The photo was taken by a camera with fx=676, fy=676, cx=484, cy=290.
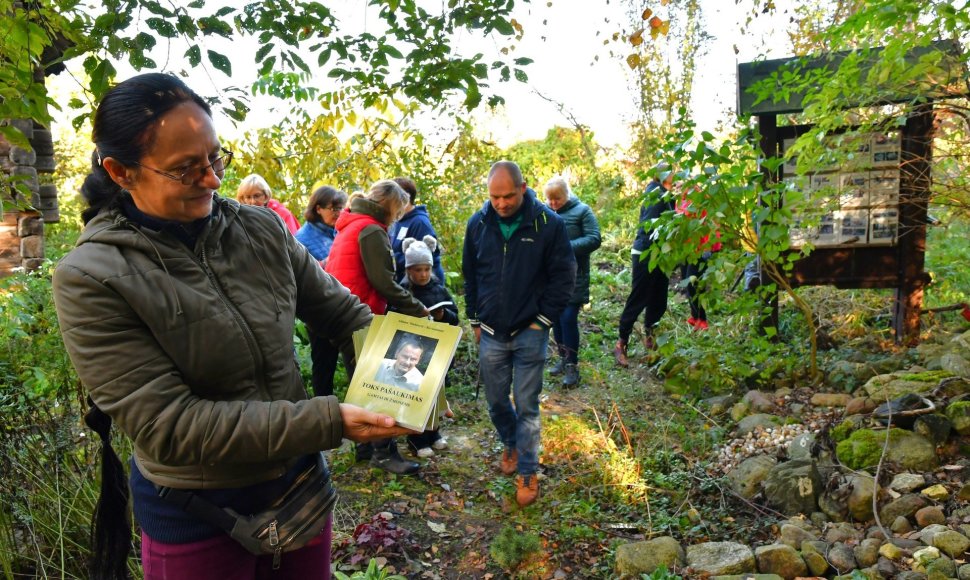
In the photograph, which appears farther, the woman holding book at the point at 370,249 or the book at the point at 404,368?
the woman holding book at the point at 370,249

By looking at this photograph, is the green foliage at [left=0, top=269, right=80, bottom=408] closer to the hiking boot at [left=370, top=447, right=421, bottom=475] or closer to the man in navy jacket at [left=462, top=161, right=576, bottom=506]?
the hiking boot at [left=370, top=447, right=421, bottom=475]

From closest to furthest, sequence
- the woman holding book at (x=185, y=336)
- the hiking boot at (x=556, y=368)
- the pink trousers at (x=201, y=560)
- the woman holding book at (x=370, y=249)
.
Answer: the woman holding book at (x=185, y=336)
the pink trousers at (x=201, y=560)
the woman holding book at (x=370, y=249)
the hiking boot at (x=556, y=368)

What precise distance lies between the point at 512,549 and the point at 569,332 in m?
3.23

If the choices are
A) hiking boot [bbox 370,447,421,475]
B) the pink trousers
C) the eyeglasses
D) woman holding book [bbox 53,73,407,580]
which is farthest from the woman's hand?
hiking boot [bbox 370,447,421,475]

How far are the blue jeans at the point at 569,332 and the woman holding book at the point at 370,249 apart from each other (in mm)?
2493

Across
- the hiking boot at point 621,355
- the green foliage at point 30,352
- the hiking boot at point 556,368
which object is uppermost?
the green foliage at point 30,352

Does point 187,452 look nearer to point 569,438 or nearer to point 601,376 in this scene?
Result: point 569,438

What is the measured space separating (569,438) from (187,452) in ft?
12.9

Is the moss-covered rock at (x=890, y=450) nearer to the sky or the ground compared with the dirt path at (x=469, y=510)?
nearer to the sky

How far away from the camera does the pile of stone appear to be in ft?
11.1

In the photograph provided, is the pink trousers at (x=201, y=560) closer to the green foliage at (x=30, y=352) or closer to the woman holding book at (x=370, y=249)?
the green foliage at (x=30, y=352)

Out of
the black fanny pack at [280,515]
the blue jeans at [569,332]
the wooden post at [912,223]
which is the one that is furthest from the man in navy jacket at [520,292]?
the wooden post at [912,223]

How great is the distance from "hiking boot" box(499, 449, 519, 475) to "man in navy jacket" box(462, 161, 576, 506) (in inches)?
14.8

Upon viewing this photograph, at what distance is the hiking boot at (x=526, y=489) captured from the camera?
4477 millimetres
